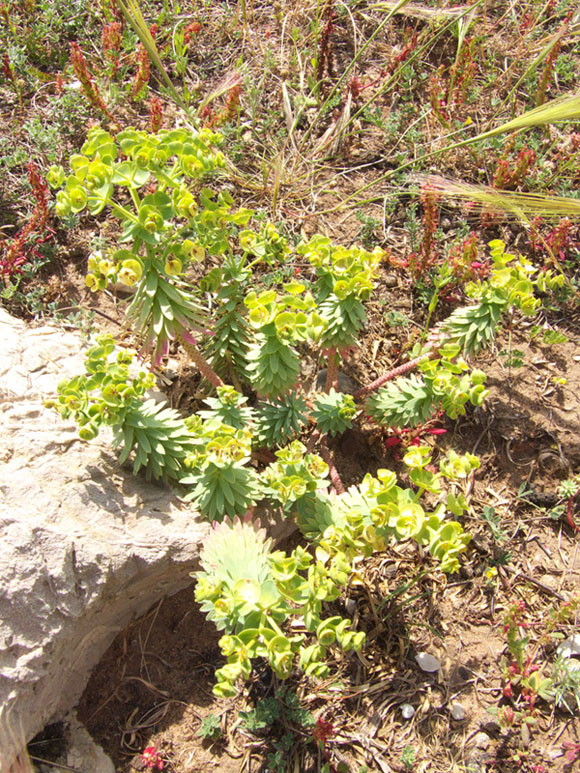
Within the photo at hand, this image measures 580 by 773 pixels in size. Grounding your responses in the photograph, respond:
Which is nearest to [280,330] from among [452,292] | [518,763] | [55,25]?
[452,292]

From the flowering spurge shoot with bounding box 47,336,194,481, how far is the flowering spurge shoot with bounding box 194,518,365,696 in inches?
20.2

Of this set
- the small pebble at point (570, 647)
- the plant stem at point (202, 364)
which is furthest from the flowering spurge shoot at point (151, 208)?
the small pebble at point (570, 647)

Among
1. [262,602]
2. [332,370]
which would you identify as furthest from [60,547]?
[332,370]

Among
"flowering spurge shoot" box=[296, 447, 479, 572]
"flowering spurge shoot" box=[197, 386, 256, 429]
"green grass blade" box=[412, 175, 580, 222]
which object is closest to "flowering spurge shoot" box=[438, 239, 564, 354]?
"green grass blade" box=[412, 175, 580, 222]

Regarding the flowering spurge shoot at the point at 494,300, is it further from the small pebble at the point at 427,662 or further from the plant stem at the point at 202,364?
the small pebble at the point at 427,662

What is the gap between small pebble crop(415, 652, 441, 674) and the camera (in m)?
2.89

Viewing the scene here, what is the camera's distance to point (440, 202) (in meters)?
4.25

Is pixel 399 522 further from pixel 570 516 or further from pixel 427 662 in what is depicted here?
pixel 570 516

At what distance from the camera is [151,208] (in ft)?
8.05

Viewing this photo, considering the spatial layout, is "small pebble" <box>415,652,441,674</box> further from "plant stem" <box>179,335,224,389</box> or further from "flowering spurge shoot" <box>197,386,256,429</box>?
"plant stem" <box>179,335,224,389</box>

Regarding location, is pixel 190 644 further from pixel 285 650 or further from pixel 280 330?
pixel 280 330

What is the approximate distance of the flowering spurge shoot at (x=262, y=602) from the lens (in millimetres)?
2068

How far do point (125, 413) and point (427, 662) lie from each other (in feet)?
5.90

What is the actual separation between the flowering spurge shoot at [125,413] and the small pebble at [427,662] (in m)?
1.41
